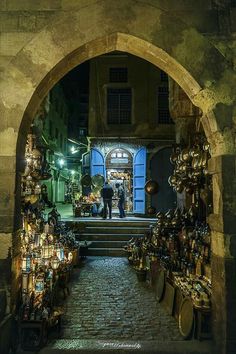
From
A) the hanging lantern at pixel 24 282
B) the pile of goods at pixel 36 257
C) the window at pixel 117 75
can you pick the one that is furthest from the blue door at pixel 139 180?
the hanging lantern at pixel 24 282

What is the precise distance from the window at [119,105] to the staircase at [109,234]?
28.1 ft

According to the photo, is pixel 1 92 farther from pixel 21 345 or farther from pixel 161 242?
pixel 161 242

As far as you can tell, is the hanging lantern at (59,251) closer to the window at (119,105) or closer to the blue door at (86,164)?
the blue door at (86,164)

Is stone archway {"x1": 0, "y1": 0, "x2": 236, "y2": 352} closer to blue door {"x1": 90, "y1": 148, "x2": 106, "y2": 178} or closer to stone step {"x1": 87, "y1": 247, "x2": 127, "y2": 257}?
stone step {"x1": 87, "y1": 247, "x2": 127, "y2": 257}

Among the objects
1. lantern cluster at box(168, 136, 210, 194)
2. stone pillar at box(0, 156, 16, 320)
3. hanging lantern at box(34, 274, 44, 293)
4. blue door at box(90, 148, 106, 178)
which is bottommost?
hanging lantern at box(34, 274, 44, 293)

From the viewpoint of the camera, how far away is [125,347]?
4.52m

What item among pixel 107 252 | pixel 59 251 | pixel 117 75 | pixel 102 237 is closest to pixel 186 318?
pixel 59 251

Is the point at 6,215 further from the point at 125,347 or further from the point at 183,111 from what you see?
the point at 183,111

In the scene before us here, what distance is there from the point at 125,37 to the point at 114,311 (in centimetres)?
553

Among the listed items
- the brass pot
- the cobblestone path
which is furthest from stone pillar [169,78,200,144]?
the cobblestone path

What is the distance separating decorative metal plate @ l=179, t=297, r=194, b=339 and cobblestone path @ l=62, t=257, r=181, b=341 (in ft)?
0.50

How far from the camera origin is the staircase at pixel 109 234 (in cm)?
1168

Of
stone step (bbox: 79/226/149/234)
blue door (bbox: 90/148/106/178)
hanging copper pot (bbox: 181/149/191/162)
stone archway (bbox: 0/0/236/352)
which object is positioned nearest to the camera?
stone archway (bbox: 0/0/236/352)

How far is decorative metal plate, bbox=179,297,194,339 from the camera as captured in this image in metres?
4.87
